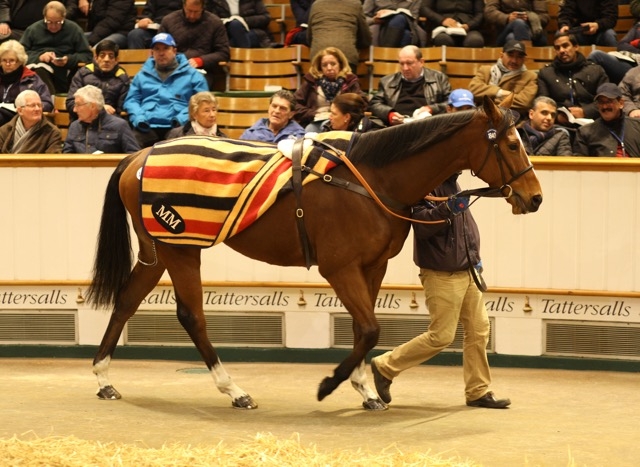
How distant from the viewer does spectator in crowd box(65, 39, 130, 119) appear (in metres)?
11.6

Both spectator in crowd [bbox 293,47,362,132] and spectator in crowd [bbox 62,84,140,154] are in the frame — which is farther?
spectator in crowd [bbox 293,47,362,132]

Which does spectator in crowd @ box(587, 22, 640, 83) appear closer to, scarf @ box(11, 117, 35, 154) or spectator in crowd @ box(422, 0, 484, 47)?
spectator in crowd @ box(422, 0, 484, 47)

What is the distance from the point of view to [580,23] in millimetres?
12961

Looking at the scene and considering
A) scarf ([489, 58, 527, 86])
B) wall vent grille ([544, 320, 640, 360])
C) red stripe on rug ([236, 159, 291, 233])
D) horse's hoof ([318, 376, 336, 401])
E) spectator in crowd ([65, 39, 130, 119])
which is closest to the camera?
horse's hoof ([318, 376, 336, 401])

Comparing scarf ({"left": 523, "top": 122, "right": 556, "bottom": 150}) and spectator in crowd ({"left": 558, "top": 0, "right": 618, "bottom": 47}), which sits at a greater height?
spectator in crowd ({"left": 558, "top": 0, "right": 618, "bottom": 47})

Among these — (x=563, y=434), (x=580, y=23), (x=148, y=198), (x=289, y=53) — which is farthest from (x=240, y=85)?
(x=563, y=434)

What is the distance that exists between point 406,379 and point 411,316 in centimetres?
61

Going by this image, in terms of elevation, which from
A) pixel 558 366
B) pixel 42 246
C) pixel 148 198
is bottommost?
pixel 558 366

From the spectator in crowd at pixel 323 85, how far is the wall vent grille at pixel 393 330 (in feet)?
6.98

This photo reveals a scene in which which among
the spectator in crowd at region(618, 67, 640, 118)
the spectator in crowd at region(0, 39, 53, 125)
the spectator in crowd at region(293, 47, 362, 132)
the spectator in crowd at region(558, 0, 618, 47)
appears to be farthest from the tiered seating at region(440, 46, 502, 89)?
the spectator in crowd at region(0, 39, 53, 125)

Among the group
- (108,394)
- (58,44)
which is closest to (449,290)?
(108,394)

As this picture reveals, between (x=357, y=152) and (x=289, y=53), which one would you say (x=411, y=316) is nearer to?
(x=357, y=152)

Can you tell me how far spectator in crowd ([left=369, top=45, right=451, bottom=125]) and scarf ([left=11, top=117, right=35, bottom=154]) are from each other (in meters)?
3.15

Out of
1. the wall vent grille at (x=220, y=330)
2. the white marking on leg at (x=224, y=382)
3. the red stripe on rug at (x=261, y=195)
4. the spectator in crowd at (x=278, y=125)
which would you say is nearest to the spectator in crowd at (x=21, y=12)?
the spectator in crowd at (x=278, y=125)
